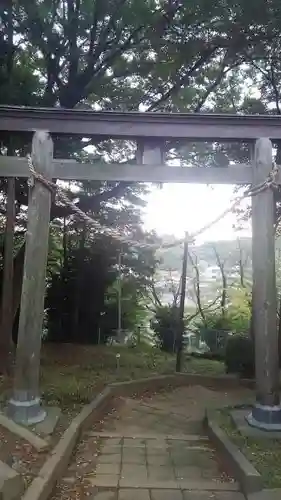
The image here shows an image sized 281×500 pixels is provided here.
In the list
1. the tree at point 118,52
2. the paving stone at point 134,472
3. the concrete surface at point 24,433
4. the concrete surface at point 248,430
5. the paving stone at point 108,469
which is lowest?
the paving stone at point 108,469

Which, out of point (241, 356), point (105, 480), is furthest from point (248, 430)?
point (241, 356)

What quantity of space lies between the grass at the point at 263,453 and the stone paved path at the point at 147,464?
0.85 ft

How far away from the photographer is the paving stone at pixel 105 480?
13.0ft

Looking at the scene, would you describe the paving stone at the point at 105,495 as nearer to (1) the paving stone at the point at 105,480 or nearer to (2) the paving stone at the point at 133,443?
(1) the paving stone at the point at 105,480

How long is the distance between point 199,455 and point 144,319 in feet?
36.4

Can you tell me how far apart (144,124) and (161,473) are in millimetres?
3855

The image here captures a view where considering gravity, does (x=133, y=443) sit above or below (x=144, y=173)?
below

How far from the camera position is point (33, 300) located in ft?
17.5

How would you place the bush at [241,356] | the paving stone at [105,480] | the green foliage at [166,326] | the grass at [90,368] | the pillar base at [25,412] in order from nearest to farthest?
1. the paving stone at [105,480]
2. the pillar base at [25,412]
3. the grass at [90,368]
4. the bush at [241,356]
5. the green foliage at [166,326]

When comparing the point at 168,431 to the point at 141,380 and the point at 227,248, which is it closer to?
the point at 141,380

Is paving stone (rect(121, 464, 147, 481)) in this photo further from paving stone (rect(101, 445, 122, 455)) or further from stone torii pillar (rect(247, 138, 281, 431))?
stone torii pillar (rect(247, 138, 281, 431))

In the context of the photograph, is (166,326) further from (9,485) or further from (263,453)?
(9,485)

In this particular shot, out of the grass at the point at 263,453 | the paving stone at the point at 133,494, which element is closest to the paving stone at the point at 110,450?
the paving stone at the point at 133,494

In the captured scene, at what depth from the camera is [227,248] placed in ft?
62.6
